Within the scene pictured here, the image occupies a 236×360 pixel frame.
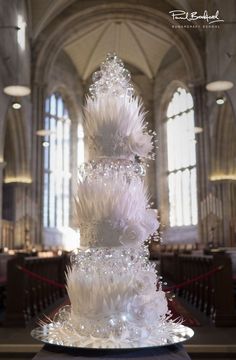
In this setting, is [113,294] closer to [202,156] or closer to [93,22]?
[202,156]

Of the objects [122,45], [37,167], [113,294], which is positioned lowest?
[113,294]

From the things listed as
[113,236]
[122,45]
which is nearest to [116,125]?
[113,236]

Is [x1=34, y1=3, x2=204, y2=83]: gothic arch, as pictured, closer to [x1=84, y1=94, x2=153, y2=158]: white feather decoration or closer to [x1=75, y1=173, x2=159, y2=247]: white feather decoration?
[x1=84, y1=94, x2=153, y2=158]: white feather decoration

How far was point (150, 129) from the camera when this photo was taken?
773 cm

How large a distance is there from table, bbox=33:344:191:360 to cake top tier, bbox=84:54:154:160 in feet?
4.30

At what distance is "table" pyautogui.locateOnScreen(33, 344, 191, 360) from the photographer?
2.74 metres

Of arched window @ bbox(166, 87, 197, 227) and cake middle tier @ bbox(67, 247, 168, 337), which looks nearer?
cake middle tier @ bbox(67, 247, 168, 337)

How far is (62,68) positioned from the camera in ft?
73.2

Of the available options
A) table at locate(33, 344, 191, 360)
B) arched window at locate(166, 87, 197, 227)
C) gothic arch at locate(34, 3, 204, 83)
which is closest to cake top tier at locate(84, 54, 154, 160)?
table at locate(33, 344, 191, 360)

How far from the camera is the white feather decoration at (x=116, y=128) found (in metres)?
3.29

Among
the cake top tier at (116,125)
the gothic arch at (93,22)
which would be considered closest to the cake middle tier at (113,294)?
the cake top tier at (116,125)

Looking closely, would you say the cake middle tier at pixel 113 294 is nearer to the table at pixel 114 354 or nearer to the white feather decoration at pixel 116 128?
the table at pixel 114 354

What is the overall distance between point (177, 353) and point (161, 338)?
13cm

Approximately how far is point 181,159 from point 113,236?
19.6 m
